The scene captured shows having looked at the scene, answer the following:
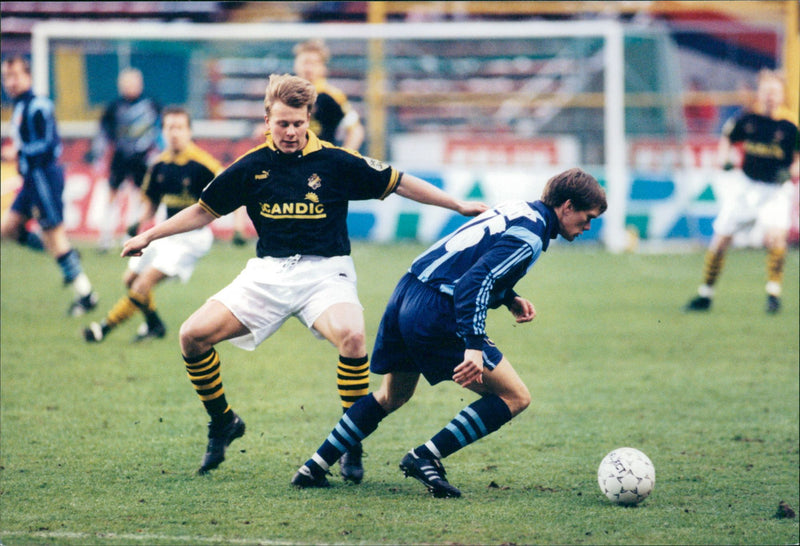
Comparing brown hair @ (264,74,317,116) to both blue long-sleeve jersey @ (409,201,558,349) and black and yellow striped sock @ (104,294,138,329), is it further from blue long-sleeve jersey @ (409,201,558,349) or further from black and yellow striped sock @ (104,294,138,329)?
black and yellow striped sock @ (104,294,138,329)

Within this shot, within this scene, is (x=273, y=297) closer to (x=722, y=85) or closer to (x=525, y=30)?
(x=525, y=30)

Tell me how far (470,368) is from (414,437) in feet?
5.96

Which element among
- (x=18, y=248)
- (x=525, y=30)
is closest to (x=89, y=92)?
(x=18, y=248)

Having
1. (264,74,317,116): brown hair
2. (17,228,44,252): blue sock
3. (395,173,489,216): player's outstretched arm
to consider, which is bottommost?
(17,228,44,252): blue sock

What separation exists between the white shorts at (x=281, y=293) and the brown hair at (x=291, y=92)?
733mm

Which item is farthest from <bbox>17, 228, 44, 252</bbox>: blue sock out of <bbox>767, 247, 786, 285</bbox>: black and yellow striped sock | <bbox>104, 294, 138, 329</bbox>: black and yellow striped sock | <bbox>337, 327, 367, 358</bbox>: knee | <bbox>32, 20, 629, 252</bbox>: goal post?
<bbox>767, 247, 786, 285</bbox>: black and yellow striped sock

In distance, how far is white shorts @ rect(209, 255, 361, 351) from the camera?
5.14 metres

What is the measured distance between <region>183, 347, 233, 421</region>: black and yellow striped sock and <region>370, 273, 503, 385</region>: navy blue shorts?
814 millimetres

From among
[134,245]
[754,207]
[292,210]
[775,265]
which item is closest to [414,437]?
[292,210]

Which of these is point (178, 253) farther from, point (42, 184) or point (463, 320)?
point (463, 320)

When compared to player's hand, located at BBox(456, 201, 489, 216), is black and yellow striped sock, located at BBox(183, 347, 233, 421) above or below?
below

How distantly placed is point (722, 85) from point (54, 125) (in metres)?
14.8

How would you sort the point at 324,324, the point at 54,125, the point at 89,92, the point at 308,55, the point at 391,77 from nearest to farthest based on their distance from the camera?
the point at 324,324 → the point at 308,55 → the point at 54,125 → the point at 89,92 → the point at 391,77

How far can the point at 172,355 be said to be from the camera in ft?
28.3
